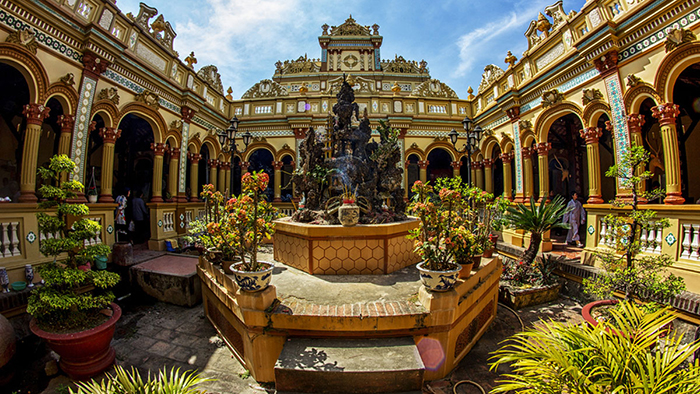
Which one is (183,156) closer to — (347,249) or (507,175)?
(347,249)

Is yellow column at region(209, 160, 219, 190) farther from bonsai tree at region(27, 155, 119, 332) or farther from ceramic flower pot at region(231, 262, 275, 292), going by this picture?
ceramic flower pot at region(231, 262, 275, 292)

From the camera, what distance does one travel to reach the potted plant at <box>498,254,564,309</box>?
664 cm

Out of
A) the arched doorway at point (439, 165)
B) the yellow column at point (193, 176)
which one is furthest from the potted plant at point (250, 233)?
the arched doorway at point (439, 165)

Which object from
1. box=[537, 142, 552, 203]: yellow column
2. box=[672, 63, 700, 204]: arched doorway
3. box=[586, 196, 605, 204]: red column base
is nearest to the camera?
box=[586, 196, 605, 204]: red column base

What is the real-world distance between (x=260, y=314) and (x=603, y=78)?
1122cm

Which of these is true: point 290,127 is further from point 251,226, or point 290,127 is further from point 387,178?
point 251,226

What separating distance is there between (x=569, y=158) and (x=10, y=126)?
22167mm

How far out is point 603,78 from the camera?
861cm

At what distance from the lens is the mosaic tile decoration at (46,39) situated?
6543mm

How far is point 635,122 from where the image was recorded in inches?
305

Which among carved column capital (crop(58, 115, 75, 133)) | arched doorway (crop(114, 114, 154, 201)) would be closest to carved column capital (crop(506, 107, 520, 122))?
carved column capital (crop(58, 115, 75, 133))

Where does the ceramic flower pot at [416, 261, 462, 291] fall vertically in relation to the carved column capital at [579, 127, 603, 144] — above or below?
below

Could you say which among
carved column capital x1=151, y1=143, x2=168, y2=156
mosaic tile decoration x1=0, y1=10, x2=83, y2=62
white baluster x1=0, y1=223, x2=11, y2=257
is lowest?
white baluster x1=0, y1=223, x2=11, y2=257

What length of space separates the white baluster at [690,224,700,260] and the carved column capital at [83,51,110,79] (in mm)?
15442
